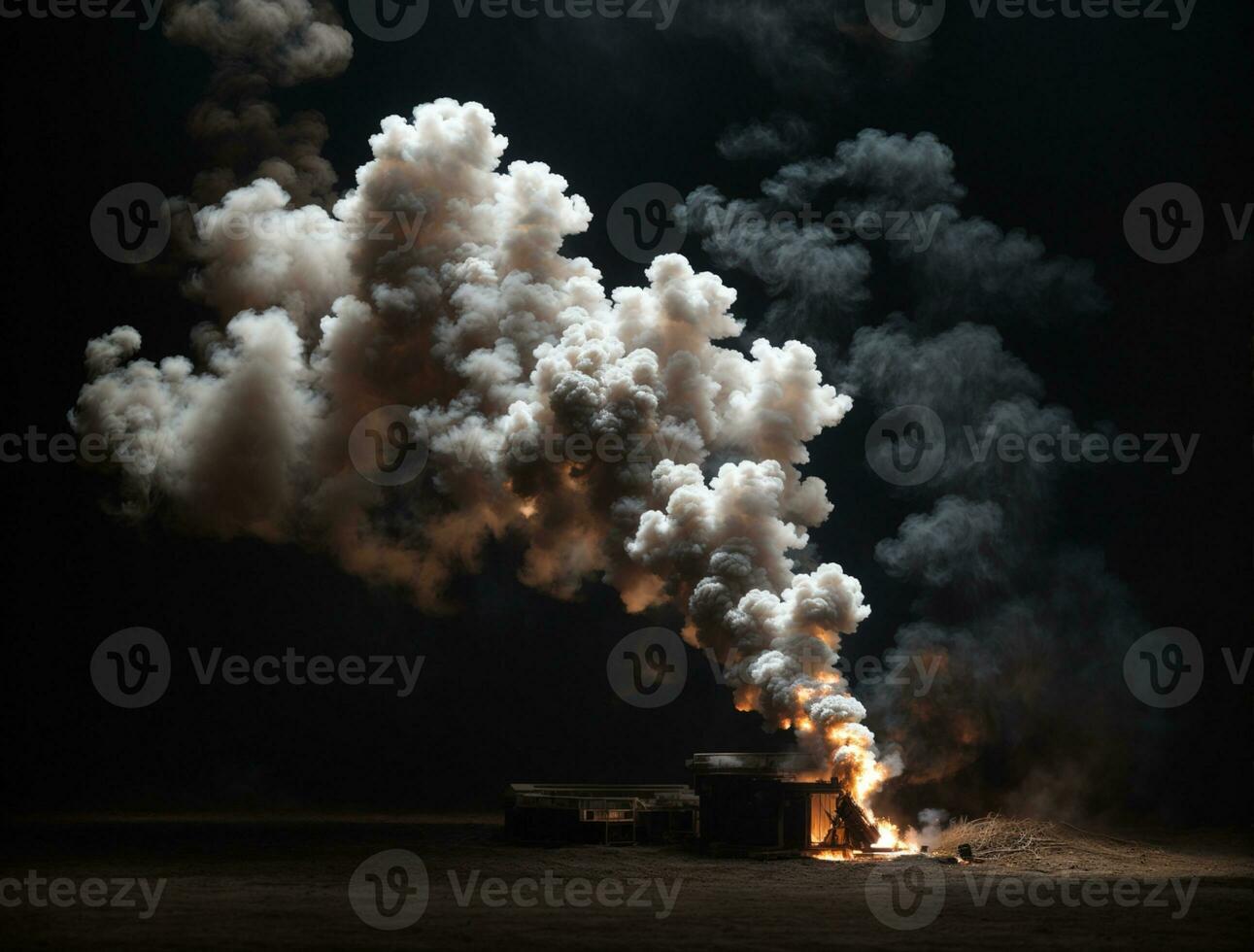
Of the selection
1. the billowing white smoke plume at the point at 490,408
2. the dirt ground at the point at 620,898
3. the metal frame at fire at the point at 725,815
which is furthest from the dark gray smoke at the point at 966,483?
the metal frame at fire at the point at 725,815

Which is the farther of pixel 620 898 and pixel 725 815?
pixel 725 815

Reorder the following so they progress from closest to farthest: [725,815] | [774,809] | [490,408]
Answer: [774,809]
[725,815]
[490,408]

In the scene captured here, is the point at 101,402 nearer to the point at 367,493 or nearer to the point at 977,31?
the point at 367,493

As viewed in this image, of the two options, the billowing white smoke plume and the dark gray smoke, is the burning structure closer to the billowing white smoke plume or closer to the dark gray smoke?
the billowing white smoke plume

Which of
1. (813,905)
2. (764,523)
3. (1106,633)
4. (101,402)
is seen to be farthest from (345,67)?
(813,905)

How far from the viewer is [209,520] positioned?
2368 inches

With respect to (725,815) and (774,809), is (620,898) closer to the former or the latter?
(774,809)

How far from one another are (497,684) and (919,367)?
77.9ft

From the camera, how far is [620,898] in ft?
111

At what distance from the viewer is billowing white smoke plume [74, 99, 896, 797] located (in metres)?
45.7

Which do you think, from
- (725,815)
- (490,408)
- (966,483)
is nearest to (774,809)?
(725,815)

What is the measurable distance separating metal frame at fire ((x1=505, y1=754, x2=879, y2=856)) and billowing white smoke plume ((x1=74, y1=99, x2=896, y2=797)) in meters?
1.27

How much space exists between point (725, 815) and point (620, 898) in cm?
988

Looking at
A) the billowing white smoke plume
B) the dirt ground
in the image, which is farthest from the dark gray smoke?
the dirt ground
